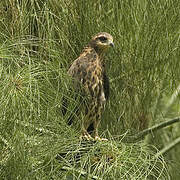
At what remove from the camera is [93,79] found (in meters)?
3.19

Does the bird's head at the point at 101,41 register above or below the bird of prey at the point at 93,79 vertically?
above

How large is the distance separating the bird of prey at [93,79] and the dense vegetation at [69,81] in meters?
0.06

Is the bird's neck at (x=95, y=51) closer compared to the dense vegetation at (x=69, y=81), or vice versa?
the dense vegetation at (x=69, y=81)

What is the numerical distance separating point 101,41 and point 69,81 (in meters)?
0.35

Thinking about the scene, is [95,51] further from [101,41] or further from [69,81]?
[69,81]

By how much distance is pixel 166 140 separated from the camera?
4.91 metres

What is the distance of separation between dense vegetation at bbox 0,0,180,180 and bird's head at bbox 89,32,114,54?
7 cm

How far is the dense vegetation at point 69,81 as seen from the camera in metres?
2.52

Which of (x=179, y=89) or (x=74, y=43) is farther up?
(x=74, y=43)

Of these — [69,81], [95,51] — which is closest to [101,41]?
[95,51]

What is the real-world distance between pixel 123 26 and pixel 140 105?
405 mm

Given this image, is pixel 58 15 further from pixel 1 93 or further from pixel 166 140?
pixel 166 140

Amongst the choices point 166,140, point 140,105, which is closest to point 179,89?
point 140,105

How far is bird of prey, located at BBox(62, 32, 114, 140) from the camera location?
3.09m
